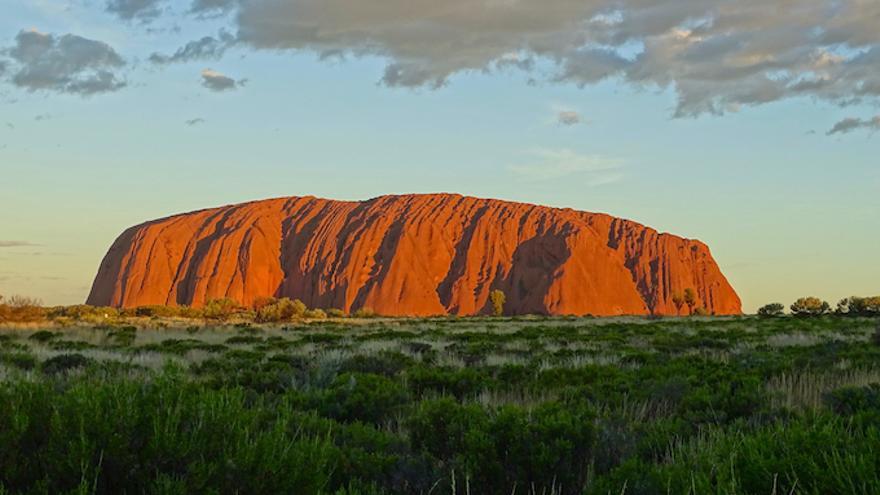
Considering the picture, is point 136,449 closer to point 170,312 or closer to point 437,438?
point 437,438

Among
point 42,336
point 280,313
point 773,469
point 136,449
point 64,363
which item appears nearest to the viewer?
point 136,449

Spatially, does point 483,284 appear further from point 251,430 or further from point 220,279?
point 251,430

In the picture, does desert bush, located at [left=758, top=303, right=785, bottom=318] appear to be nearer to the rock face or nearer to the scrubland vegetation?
the rock face

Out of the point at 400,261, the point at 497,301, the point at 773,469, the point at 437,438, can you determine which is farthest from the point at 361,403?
the point at 400,261

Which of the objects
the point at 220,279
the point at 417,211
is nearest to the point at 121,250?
the point at 220,279

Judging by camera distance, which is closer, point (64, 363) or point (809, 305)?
point (64, 363)

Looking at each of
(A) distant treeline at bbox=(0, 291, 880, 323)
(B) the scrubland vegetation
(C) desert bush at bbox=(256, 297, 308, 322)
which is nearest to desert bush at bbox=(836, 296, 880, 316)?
(A) distant treeline at bbox=(0, 291, 880, 323)

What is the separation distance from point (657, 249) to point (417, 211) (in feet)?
155

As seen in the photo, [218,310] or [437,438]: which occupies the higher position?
[437,438]

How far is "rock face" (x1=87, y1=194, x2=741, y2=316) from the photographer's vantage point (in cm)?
12481

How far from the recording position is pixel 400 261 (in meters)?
127

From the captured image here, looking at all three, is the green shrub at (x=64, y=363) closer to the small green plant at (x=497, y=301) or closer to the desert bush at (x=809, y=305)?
the desert bush at (x=809, y=305)

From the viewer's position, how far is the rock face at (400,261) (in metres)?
125

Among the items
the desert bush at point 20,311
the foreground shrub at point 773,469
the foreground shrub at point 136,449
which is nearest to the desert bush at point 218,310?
the desert bush at point 20,311
